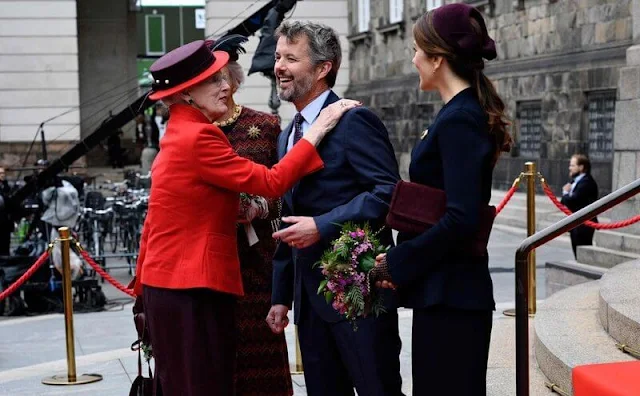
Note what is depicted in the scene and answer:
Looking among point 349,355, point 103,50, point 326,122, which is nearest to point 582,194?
point 326,122

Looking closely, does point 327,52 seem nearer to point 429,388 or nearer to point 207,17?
point 429,388

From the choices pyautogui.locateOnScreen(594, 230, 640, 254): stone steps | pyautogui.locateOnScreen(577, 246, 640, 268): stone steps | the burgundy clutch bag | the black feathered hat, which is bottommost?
pyautogui.locateOnScreen(577, 246, 640, 268): stone steps

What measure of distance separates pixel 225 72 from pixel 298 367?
3.25 m

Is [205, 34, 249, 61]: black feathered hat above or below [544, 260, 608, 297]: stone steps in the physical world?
above

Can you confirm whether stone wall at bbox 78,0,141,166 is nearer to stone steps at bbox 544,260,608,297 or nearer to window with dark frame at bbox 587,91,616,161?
window with dark frame at bbox 587,91,616,161

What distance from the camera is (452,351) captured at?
4082mm

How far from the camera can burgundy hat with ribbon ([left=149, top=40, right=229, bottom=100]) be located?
4746mm

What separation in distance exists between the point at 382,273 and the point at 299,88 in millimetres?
920

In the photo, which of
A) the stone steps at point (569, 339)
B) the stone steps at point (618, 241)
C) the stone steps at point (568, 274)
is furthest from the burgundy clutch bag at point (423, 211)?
the stone steps at point (618, 241)

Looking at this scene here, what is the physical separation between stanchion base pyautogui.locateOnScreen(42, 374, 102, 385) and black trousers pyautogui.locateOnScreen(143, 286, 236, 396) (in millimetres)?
3656

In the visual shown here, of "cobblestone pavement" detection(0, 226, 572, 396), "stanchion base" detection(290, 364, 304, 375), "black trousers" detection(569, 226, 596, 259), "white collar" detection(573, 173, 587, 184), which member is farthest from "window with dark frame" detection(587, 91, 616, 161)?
"stanchion base" detection(290, 364, 304, 375)

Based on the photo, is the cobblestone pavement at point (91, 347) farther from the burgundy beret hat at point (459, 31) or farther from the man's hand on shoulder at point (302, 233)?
the burgundy beret hat at point (459, 31)

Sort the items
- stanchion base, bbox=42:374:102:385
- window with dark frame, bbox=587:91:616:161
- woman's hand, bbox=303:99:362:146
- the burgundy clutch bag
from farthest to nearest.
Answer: window with dark frame, bbox=587:91:616:161 → stanchion base, bbox=42:374:102:385 → woman's hand, bbox=303:99:362:146 → the burgundy clutch bag

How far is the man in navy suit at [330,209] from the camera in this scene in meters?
4.48
